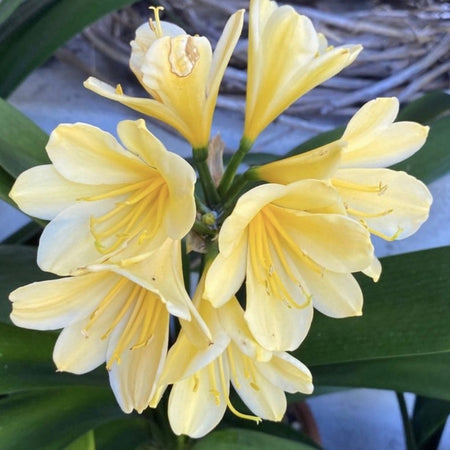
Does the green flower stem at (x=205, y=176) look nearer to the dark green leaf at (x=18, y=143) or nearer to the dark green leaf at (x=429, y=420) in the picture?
the dark green leaf at (x=18, y=143)

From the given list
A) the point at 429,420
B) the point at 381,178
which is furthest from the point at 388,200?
the point at 429,420

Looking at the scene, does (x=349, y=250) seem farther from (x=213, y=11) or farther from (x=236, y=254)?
(x=213, y=11)

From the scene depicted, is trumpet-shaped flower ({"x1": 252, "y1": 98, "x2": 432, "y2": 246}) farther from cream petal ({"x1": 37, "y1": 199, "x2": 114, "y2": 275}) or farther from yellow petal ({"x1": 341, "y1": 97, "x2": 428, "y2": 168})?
cream petal ({"x1": 37, "y1": 199, "x2": 114, "y2": 275})

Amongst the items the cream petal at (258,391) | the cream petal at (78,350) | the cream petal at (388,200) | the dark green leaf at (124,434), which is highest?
the cream petal at (388,200)

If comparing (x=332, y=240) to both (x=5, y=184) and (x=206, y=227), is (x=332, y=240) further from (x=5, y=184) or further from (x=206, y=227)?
(x=5, y=184)

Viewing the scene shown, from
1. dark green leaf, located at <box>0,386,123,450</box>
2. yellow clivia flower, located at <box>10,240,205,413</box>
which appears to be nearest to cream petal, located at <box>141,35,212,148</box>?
yellow clivia flower, located at <box>10,240,205,413</box>

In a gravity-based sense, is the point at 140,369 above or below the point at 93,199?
below

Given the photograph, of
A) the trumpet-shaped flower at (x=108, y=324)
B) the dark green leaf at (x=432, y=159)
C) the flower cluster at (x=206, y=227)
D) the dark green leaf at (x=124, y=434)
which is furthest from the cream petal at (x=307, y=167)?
the dark green leaf at (x=124, y=434)
